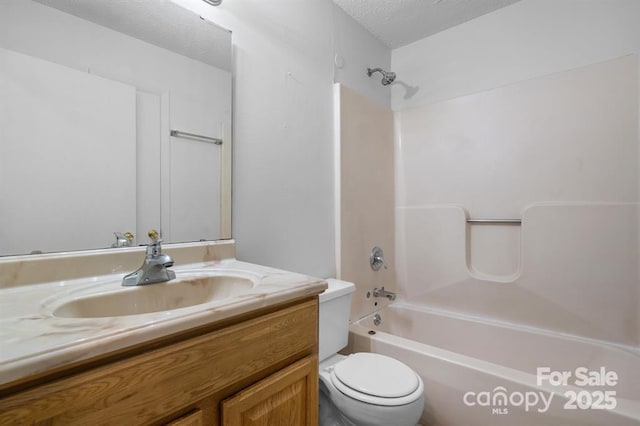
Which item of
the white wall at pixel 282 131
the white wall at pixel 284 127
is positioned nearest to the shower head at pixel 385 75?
the white wall at pixel 284 127

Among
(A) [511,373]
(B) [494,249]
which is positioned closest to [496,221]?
(B) [494,249]

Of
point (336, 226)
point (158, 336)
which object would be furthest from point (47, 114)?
point (336, 226)

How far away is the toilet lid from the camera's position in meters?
1.09

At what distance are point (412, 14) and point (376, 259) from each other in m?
1.64

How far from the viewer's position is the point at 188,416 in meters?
0.57

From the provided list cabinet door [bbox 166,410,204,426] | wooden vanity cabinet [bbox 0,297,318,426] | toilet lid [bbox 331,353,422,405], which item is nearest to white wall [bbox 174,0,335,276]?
toilet lid [bbox 331,353,422,405]

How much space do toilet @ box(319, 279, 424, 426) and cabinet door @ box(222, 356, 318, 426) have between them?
1.08 ft

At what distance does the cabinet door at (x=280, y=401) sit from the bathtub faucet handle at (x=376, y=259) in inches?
50.0

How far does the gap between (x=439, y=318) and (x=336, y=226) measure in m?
1.00

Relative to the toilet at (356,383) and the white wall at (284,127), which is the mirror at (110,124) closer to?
the white wall at (284,127)

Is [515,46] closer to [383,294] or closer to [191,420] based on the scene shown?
[383,294]

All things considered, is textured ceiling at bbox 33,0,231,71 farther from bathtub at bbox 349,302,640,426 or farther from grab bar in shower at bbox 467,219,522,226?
grab bar in shower at bbox 467,219,522,226

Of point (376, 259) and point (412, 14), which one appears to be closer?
point (412, 14)

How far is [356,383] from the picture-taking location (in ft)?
3.81
